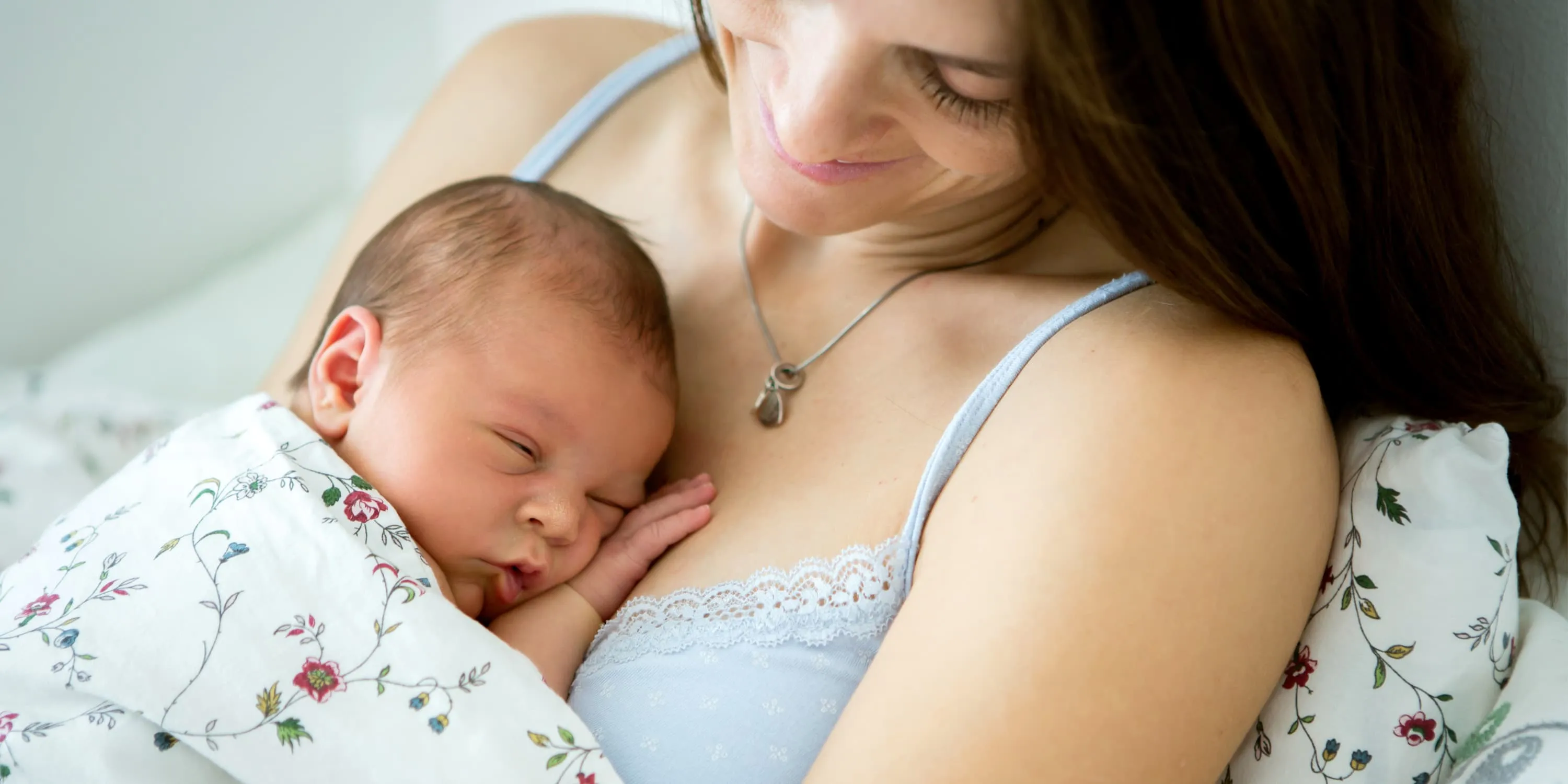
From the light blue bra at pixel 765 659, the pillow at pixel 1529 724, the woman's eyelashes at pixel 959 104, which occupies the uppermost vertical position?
the woman's eyelashes at pixel 959 104

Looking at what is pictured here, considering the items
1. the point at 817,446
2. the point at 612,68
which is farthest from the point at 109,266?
the point at 817,446

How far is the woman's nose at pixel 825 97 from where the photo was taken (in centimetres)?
99

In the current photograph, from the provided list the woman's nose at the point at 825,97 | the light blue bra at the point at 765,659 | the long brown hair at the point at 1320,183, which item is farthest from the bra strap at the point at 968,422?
the woman's nose at the point at 825,97

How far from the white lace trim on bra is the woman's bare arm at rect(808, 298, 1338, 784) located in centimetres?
8

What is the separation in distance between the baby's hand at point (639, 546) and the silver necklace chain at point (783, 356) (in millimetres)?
118

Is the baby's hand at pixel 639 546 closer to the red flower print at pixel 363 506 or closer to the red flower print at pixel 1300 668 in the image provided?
the red flower print at pixel 363 506

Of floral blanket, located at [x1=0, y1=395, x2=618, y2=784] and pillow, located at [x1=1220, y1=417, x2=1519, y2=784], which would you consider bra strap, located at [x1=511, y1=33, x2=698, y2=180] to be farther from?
pillow, located at [x1=1220, y1=417, x2=1519, y2=784]

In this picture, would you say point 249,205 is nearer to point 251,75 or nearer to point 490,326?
point 251,75

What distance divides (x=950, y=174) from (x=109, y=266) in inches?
72.0

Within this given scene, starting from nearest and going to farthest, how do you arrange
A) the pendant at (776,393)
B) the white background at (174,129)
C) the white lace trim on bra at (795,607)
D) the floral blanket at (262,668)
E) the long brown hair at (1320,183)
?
the long brown hair at (1320,183) < the floral blanket at (262,668) < the white lace trim on bra at (795,607) < the pendant at (776,393) < the white background at (174,129)

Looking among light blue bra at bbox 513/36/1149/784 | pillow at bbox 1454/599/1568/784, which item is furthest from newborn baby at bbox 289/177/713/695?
pillow at bbox 1454/599/1568/784

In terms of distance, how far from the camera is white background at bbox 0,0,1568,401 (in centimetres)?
217

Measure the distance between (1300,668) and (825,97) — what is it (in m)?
0.65

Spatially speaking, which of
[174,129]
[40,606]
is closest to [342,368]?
[40,606]
